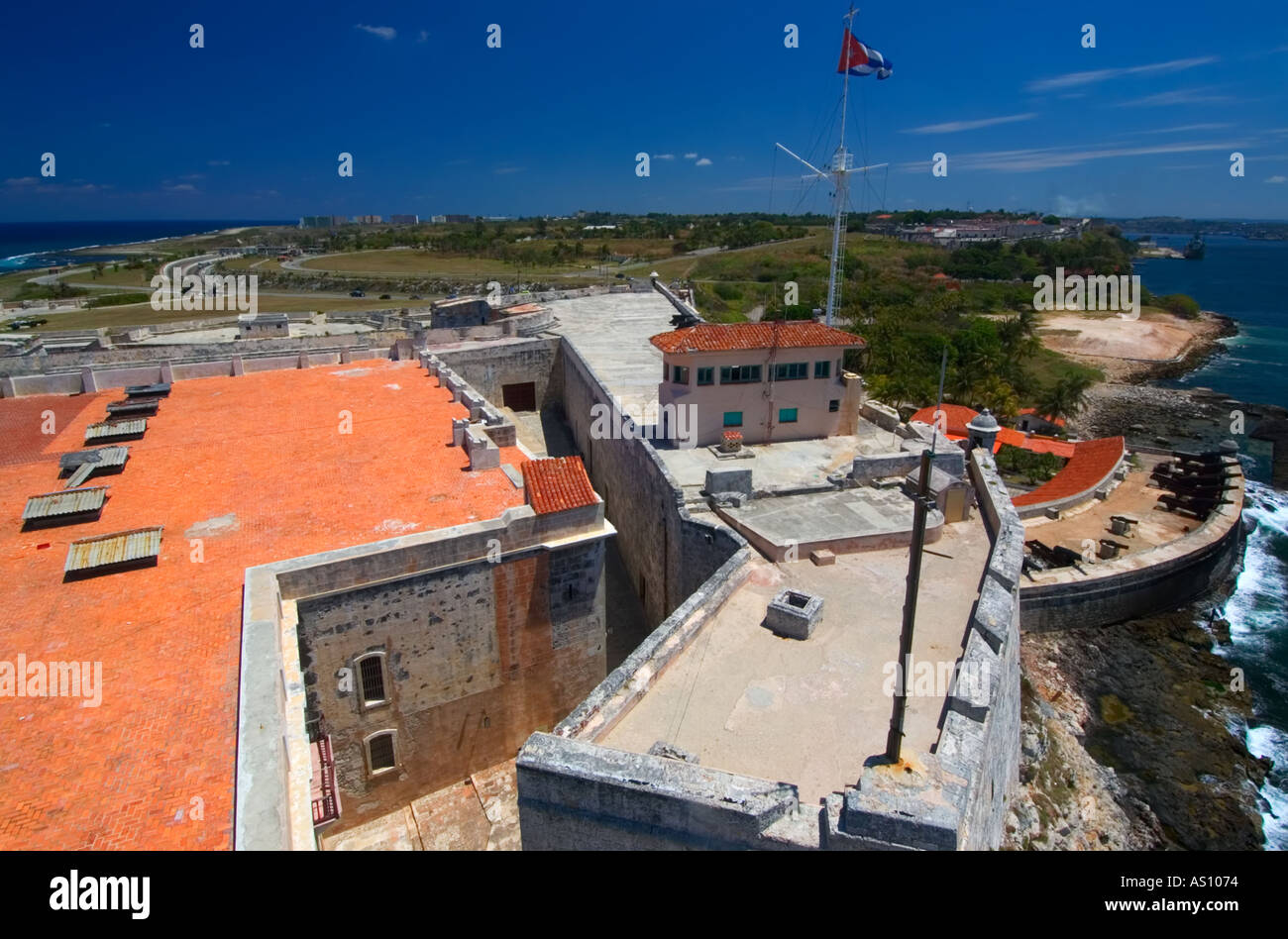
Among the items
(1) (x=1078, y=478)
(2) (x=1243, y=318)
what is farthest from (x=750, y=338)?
(2) (x=1243, y=318)

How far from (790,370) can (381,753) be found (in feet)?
47.5

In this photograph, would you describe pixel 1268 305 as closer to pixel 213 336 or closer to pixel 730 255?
pixel 730 255

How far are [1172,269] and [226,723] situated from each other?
23398 centimetres

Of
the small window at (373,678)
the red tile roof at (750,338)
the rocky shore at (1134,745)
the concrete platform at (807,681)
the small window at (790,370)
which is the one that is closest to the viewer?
the concrete platform at (807,681)

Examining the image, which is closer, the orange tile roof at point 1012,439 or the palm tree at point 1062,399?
the orange tile roof at point 1012,439

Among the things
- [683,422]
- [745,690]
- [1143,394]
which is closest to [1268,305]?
[1143,394]

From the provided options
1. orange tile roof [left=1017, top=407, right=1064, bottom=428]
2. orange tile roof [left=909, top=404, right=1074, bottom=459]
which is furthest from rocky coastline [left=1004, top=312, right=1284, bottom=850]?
orange tile roof [left=1017, top=407, right=1064, bottom=428]

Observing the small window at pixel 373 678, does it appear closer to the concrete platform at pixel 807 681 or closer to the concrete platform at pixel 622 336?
the concrete platform at pixel 807 681

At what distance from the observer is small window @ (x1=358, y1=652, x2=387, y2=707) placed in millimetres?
13625

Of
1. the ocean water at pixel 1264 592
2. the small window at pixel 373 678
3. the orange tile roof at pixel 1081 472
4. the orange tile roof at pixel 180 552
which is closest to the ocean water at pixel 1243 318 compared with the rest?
the ocean water at pixel 1264 592

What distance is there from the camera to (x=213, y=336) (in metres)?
35.3

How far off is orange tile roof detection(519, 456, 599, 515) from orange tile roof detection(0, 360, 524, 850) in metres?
1.05

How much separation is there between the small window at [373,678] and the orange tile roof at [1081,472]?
29.0 m

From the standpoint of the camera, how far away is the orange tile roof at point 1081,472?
3450 centimetres
